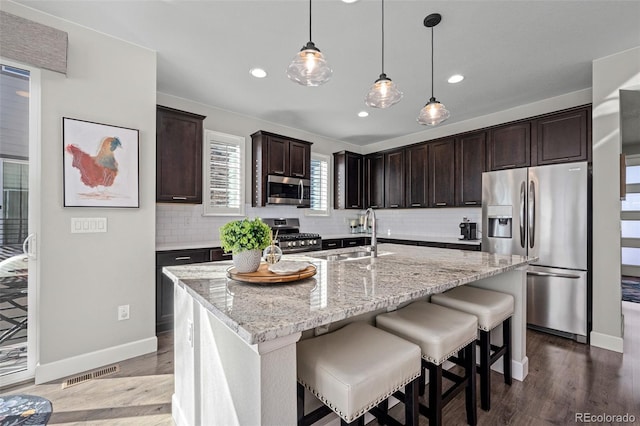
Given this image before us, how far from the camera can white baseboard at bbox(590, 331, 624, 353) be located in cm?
261

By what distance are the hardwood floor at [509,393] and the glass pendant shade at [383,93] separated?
2.14 m

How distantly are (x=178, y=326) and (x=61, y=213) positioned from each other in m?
1.48

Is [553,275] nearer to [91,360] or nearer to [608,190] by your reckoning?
[608,190]

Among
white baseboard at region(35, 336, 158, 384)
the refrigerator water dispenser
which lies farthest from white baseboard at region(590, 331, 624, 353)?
white baseboard at region(35, 336, 158, 384)

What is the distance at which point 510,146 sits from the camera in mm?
3729

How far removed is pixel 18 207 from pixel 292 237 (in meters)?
2.78

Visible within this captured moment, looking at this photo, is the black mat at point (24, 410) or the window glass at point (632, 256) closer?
the black mat at point (24, 410)

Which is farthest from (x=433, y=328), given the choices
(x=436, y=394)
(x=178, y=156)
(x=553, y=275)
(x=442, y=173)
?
(x=442, y=173)

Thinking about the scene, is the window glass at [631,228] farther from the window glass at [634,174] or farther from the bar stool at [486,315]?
the bar stool at [486,315]

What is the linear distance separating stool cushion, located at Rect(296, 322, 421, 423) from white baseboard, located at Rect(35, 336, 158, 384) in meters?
2.09

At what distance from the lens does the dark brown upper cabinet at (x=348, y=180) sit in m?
5.36

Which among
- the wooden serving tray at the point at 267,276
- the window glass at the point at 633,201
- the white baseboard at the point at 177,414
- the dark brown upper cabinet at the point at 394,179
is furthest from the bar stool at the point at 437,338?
the window glass at the point at 633,201

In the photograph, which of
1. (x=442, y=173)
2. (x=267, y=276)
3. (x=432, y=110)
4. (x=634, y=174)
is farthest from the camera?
(x=634, y=174)

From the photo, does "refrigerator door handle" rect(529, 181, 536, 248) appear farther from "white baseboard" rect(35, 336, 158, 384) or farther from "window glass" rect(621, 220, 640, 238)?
"window glass" rect(621, 220, 640, 238)
